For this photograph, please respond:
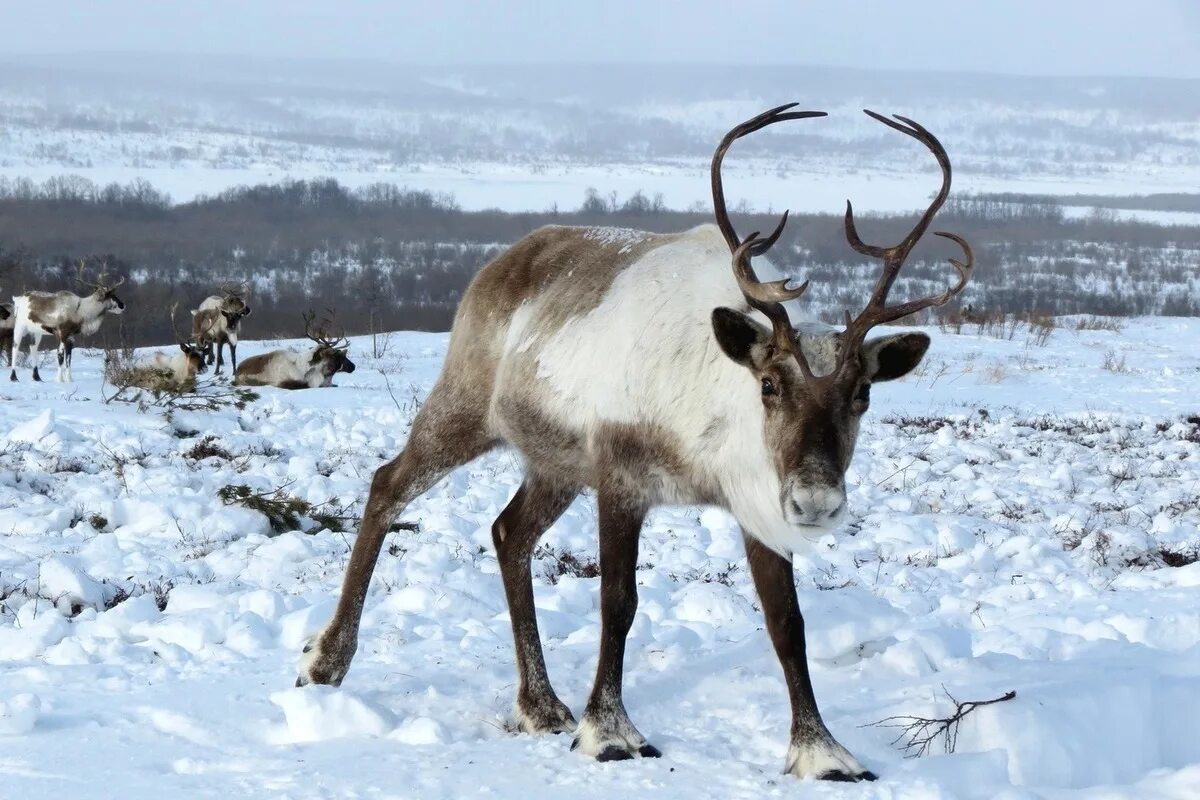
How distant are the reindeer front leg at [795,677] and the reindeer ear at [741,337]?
61 cm

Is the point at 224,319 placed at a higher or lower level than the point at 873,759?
lower

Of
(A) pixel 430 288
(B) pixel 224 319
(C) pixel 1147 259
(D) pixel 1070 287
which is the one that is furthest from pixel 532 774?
(C) pixel 1147 259

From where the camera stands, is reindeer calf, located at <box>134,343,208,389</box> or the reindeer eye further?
reindeer calf, located at <box>134,343,208,389</box>

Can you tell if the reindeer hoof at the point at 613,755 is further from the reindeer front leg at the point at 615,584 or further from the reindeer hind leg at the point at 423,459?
the reindeer hind leg at the point at 423,459

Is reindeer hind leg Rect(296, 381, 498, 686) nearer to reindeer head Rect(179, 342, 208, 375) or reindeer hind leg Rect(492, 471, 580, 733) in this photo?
reindeer hind leg Rect(492, 471, 580, 733)

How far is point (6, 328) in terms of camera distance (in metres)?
20.4

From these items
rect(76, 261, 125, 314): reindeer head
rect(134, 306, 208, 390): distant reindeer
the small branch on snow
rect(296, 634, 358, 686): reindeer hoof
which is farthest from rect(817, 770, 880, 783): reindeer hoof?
rect(76, 261, 125, 314): reindeer head

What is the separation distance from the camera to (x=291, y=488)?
25.1 ft

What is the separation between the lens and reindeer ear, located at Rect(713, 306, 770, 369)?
11.3 feet

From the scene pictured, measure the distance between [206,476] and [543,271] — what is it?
410cm

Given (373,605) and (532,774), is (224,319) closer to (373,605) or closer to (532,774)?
(373,605)

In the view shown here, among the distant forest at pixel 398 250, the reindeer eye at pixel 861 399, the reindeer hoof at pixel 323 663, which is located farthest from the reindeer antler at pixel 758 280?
the distant forest at pixel 398 250

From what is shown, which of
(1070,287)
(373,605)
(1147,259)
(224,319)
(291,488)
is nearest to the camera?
(373,605)

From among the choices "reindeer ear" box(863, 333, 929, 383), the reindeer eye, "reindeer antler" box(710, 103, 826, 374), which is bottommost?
the reindeer eye
